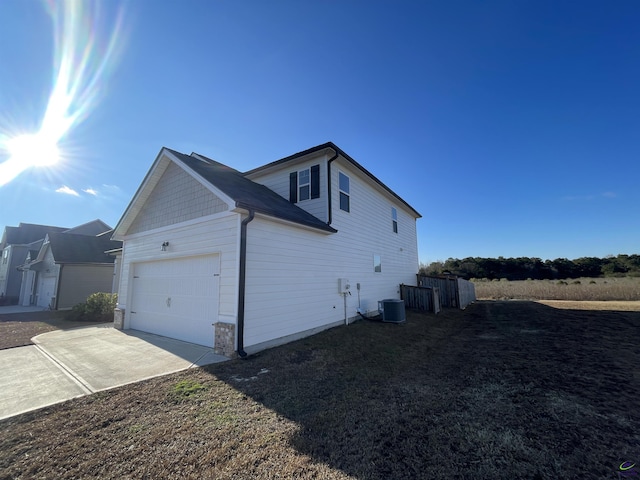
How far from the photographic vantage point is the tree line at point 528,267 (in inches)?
1361

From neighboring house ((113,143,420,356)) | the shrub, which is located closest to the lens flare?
neighboring house ((113,143,420,356))

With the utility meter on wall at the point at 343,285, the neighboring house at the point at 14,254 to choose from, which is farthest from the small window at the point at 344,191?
the neighboring house at the point at 14,254

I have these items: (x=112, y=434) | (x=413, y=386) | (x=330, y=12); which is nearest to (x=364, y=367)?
(x=413, y=386)

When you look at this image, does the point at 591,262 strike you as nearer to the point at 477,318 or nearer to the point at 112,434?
the point at 477,318

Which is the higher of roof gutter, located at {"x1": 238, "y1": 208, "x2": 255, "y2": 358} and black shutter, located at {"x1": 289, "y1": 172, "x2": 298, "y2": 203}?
black shutter, located at {"x1": 289, "y1": 172, "x2": 298, "y2": 203}

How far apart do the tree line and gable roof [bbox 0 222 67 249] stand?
45.6m

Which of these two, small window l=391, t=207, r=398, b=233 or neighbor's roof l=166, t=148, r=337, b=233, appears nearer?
neighbor's roof l=166, t=148, r=337, b=233

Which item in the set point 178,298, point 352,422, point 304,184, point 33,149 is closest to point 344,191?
point 304,184

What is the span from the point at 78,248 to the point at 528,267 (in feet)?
166

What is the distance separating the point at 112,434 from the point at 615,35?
14.2m

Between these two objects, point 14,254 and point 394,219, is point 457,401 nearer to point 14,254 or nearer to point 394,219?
point 394,219

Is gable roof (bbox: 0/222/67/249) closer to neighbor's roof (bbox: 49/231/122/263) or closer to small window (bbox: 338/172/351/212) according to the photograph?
neighbor's roof (bbox: 49/231/122/263)

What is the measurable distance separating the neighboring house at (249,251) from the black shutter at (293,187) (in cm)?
4

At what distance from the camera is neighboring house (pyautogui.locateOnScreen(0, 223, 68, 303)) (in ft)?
77.7
